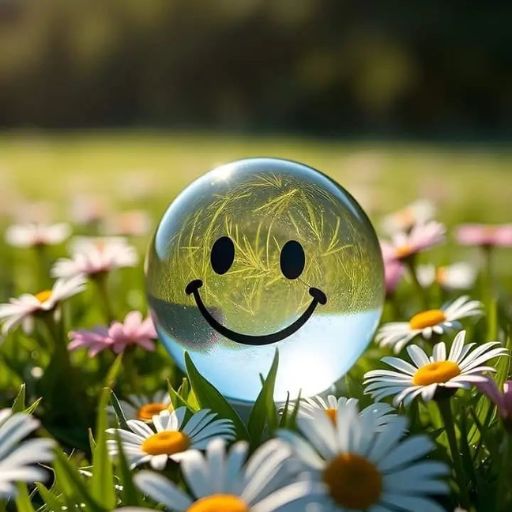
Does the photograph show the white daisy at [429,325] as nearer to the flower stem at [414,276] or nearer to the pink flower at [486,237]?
the flower stem at [414,276]

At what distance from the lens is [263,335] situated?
1.37 metres

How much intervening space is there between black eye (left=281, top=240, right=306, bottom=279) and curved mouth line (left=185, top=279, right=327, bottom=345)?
1.4 inches

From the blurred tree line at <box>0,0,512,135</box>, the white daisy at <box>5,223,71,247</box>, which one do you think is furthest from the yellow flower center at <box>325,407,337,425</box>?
the blurred tree line at <box>0,0,512,135</box>

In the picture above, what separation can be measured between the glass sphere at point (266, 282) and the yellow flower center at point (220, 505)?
1.62 ft

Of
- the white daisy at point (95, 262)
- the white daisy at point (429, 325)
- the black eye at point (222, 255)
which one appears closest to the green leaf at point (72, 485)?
the black eye at point (222, 255)

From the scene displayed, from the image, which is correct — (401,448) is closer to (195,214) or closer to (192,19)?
(195,214)

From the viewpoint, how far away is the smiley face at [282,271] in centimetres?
137

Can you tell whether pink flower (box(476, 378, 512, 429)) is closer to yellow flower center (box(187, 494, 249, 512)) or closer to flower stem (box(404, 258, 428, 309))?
yellow flower center (box(187, 494, 249, 512))

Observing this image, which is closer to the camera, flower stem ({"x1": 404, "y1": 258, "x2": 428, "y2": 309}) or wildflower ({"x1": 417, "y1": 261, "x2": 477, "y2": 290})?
flower stem ({"x1": 404, "y1": 258, "x2": 428, "y2": 309})

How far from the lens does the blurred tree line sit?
12070 millimetres

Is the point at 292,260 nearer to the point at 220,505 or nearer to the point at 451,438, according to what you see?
the point at 451,438

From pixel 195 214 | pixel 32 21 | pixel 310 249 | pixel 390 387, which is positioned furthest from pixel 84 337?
pixel 32 21

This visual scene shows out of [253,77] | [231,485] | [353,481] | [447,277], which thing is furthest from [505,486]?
[253,77]

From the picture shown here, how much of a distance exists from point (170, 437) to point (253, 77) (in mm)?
12262
